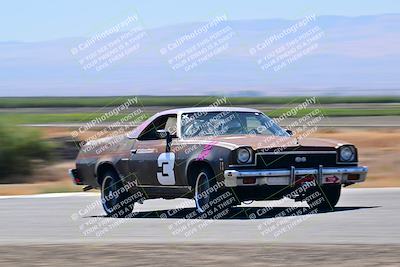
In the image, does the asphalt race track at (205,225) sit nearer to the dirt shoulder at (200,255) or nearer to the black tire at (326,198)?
the black tire at (326,198)

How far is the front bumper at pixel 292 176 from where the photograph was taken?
1432 centimetres

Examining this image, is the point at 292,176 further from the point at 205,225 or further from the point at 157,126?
the point at 157,126

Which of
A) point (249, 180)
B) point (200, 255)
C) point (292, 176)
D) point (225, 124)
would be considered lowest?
point (292, 176)

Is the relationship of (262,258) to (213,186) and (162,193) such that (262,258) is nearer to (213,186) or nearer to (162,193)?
(213,186)

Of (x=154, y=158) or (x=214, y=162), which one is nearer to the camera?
(x=214, y=162)

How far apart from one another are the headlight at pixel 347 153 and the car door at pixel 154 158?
89.9 inches

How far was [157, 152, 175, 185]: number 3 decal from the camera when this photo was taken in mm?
15477

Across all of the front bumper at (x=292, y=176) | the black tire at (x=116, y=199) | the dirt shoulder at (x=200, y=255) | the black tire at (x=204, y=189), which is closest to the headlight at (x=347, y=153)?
the front bumper at (x=292, y=176)

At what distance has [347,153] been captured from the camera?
597 inches

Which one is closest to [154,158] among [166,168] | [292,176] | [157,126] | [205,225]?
[166,168]

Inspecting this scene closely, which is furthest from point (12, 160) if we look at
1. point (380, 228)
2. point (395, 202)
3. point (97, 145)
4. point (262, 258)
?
point (262, 258)

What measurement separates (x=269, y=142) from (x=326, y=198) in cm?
131

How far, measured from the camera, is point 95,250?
38.0ft

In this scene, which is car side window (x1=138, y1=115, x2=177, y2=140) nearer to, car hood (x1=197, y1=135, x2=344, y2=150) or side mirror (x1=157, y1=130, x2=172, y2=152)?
side mirror (x1=157, y1=130, x2=172, y2=152)
